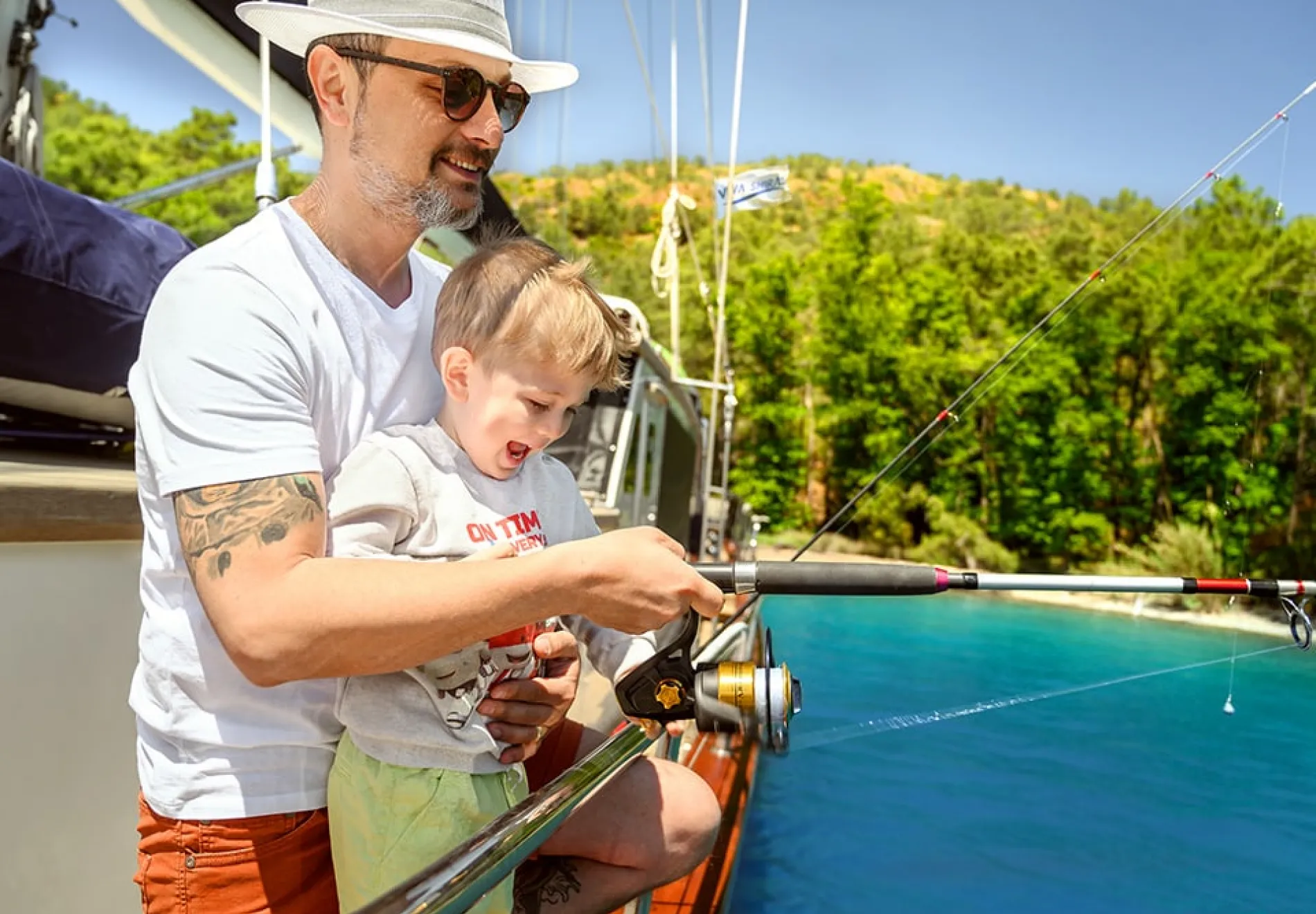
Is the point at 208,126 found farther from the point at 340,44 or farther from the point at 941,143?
the point at 340,44

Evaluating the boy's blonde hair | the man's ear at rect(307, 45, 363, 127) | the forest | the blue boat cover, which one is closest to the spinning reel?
the boy's blonde hair

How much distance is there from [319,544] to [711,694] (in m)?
0.61

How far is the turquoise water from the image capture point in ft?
19.1

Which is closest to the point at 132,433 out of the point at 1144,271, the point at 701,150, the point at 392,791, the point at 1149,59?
the point at 392,791

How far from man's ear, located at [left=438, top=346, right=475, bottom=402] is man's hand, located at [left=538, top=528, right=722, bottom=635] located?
0.33 meters

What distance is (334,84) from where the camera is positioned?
1.39 metres

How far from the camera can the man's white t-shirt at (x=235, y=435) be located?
109 centimetres

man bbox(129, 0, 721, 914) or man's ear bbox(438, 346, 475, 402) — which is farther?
man's ear bbox(438, 346, 475, 402)

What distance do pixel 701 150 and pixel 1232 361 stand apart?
16.7 metres

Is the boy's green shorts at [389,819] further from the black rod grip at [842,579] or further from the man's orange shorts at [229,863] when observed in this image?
the black rod grip at [842,579]

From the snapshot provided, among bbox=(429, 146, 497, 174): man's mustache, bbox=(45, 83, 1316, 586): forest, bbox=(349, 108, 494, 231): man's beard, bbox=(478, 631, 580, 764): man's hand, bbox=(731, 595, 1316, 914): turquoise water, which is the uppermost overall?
bbox=(45, 83, 1316, 586): forest

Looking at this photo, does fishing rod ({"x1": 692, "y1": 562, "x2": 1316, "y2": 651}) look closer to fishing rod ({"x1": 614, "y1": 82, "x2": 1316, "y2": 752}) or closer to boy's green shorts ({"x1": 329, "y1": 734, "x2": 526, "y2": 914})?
fishing rod ({"x1": 614, "y1": 82, "x2": 1316, "y2": 752})

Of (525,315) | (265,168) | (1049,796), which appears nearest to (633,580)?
(525,315)

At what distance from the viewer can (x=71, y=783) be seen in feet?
5.43
